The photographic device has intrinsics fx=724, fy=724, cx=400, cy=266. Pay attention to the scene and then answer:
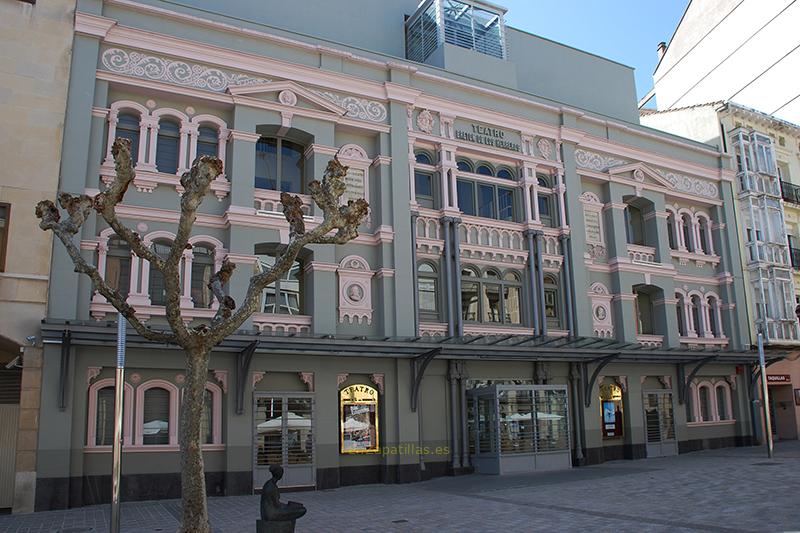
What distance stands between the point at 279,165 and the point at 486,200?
7.45m

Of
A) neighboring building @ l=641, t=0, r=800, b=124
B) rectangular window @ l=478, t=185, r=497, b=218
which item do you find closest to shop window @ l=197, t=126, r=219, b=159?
rectangular window @ l=478, t=185, r=497, b=218

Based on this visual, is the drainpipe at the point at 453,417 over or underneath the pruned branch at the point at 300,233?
underneath

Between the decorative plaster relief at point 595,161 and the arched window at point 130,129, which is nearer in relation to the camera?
the arched window at point 130,129

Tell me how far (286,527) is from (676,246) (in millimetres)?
23820

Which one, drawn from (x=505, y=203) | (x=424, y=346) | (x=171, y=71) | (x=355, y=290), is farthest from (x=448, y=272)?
(x=171, y=71)

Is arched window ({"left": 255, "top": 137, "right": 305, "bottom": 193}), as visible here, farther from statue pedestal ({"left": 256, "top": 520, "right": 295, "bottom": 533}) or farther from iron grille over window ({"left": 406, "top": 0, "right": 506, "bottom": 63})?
statue pedestal ({"left": 256, "top": 520, "right": 295, "bottom": 533})

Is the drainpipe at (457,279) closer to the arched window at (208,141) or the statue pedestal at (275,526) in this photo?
the arched window at (208,141)

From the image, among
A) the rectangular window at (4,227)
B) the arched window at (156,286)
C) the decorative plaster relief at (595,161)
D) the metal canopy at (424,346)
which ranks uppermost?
the decorative plaster relief at (595,161)

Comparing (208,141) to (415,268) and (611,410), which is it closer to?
(415,268)

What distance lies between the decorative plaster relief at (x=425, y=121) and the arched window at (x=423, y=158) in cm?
75

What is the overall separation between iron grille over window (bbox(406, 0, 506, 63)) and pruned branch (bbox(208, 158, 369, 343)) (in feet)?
51.1

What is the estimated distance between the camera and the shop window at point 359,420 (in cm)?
2086

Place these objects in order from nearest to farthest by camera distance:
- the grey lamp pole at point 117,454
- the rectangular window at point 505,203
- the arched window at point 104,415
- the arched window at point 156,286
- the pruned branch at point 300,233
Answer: the grey lamp pole at point 117,454
the pruned branch at point 300,233
the arched window at point 104,415
the arched window at point 156,286
the rectangular window at point 505,203

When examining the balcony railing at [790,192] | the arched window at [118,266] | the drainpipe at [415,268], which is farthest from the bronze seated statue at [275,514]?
the balcony railing at [790,192]
